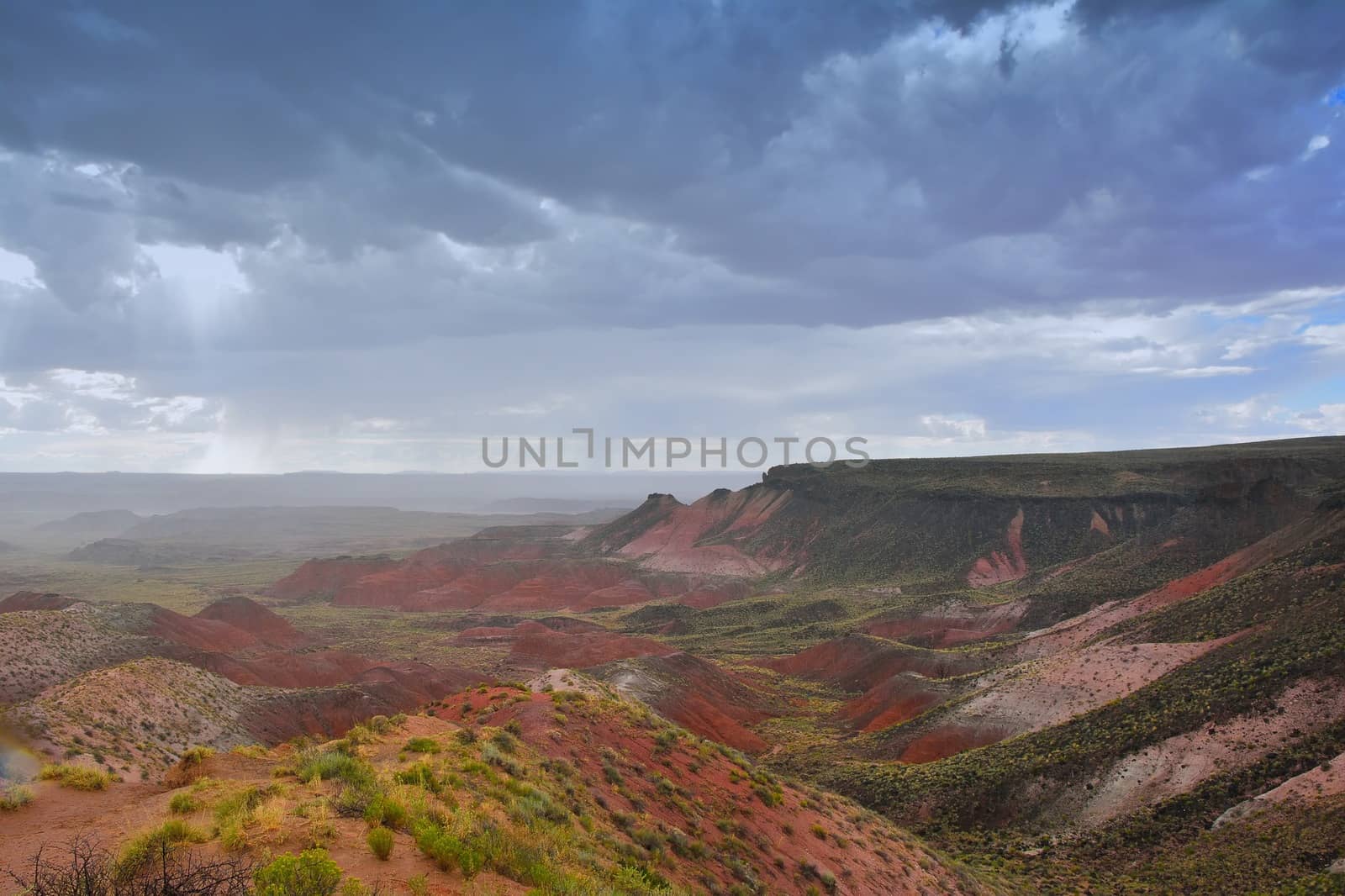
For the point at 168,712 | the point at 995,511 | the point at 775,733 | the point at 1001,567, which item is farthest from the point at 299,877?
the point at 995,511

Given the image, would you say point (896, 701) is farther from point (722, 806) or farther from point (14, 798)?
point (14, 798)

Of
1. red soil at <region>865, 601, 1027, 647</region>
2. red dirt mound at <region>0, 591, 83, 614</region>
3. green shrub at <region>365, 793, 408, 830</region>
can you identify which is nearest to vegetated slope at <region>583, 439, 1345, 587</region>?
red soil at <region>865, 601, 1027, 647</region>

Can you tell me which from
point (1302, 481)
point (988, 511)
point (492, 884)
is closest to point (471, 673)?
point (492, 884)

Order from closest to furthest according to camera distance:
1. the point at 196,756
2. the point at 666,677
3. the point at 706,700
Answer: the point at 196,756 < the point at 706,700 < the point at 666,677

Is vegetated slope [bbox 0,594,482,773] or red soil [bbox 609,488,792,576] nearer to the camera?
vegetated slope [bbox 0,594,482,773]

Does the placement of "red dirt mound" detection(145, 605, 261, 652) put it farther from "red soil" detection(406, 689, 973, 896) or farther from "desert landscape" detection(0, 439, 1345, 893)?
"red soil" detection(406, 689, 973, 896)

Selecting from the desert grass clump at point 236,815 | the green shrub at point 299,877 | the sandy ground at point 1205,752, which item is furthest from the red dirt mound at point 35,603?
the sandy ground at point 1205,752
